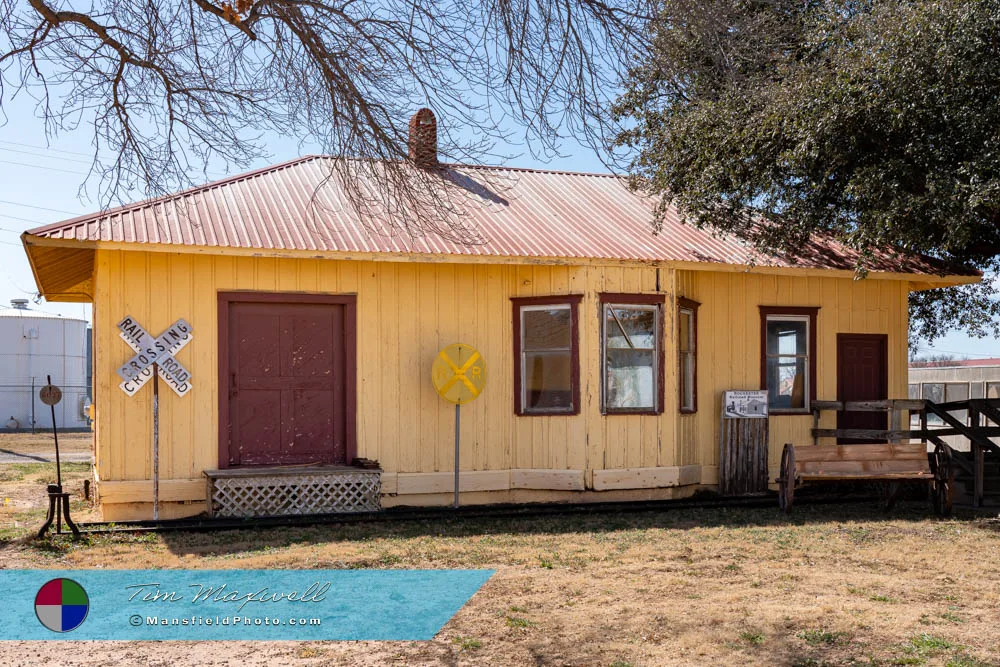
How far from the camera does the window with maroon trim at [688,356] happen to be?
13570 millimetres

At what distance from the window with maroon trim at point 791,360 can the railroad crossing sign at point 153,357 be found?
8.15 meters

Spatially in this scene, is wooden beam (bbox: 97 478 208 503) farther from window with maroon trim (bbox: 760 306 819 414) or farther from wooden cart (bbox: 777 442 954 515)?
window with maroon trim (bbox: 760 306 819 414)

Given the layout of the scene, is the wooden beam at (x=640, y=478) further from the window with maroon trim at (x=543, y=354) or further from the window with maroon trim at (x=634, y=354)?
the window with maroon trim at (x=543, y=354)

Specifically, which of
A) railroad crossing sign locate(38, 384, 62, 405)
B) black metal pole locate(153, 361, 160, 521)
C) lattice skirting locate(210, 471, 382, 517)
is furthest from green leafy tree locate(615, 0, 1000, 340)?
railroad crossing sign locate(38, 384, 62, 405)

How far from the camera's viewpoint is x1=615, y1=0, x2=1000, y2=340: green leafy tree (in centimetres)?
1030

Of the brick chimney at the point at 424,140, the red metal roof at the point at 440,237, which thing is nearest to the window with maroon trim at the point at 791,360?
the red metal roof at the point at 440,237

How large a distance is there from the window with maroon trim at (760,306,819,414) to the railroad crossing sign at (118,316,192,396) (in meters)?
8.15

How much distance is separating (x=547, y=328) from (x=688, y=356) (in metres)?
2.12

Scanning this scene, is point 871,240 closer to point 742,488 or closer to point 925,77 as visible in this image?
point 925,77

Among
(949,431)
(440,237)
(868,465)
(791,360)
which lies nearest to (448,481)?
(440,237)

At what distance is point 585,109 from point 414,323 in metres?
5.80

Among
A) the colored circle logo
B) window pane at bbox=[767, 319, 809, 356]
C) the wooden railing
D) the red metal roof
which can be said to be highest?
the red metal roof

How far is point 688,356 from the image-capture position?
540 inches

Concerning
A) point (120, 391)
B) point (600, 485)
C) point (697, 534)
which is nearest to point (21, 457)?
point (120, 391)
